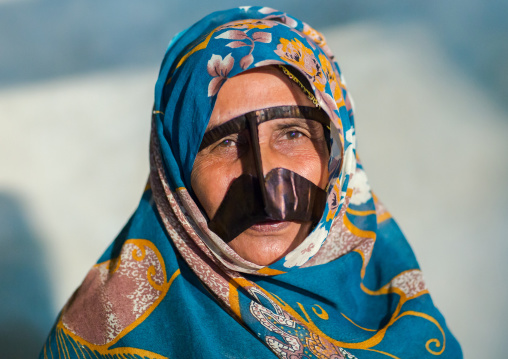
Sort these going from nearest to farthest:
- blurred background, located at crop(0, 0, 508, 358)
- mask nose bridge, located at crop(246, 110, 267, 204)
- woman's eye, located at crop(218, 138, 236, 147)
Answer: mask nose bridge, located at crop(246, 110, 267, 204), woman's eye, located at crop(218, 138, 236, 147), blurred background, located at crop(0, 0, 508, 358)

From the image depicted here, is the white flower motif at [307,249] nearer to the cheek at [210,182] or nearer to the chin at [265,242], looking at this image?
the chin at [265,242]

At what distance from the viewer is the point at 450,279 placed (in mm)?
2814

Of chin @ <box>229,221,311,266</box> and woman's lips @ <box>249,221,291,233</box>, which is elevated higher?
woman's lips @ <box>249,221,291,233</box>

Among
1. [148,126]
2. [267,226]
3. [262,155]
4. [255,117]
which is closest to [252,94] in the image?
[255,117]

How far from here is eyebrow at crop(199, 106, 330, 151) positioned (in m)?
1.46

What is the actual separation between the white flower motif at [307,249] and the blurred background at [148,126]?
5.05 ft

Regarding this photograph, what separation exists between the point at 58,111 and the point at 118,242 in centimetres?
154

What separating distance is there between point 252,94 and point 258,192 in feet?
0.88

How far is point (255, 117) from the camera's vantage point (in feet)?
4.76

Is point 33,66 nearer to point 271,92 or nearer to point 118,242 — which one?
point 118,242

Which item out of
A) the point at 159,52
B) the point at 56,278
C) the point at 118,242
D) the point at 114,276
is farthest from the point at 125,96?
the point at 114,276

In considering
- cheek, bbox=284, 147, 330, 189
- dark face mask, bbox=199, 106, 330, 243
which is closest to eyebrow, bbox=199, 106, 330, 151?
dark face mask, bbox=199, 106, 330, 243

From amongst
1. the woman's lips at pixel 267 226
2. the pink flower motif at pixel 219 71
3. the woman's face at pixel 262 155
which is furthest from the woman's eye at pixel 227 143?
the woman's lips at pixel 267 226

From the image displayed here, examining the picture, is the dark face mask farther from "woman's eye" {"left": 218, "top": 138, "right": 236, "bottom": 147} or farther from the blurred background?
the blurred background
